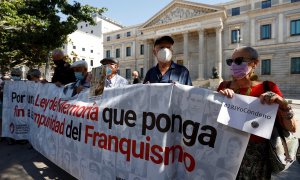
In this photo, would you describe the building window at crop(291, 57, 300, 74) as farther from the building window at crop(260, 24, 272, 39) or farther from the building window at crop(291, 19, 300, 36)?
the building window at crop(260, 24, 272, 39)

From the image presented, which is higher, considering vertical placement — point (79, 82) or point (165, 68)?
point (165, 68)

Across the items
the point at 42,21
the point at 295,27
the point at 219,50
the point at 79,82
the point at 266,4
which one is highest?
the point at 266,4

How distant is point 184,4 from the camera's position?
124 feet

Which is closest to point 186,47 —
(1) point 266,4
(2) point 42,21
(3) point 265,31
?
(3) point 265,31

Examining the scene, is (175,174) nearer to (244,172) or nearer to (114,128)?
(244,172)

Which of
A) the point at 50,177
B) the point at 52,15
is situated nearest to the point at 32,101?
the point at 50,177

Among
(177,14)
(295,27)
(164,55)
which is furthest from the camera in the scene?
(177,14)

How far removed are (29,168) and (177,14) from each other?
125 feet

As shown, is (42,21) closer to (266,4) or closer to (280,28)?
(280,28)

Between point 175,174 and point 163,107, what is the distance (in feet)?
2.05

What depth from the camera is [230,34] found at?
34.5 m

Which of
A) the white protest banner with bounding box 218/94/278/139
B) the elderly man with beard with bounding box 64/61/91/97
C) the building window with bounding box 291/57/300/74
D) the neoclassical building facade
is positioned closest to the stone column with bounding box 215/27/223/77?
the neoclassical building facade

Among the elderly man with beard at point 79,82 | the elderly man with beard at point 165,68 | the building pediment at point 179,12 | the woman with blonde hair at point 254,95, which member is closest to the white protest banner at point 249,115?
the woman with blonde hair at point 254,95

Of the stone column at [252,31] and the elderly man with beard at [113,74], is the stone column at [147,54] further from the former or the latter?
the elderly man with beard at [113,74]
